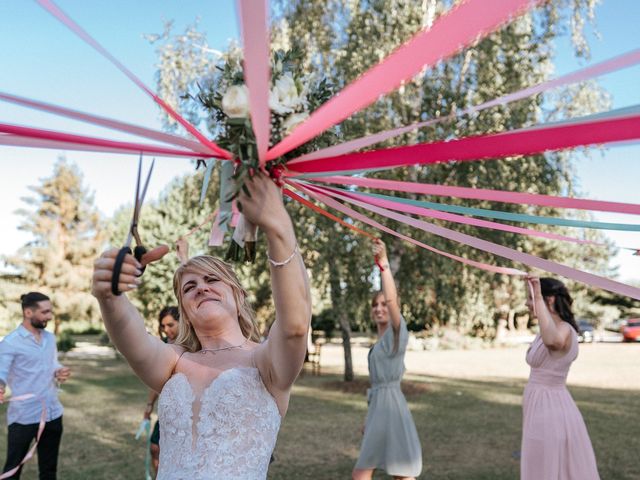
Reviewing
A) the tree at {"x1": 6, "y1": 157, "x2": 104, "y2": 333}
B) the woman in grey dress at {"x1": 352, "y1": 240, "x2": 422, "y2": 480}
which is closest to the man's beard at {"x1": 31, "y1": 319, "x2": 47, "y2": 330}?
the woman in grey dress at {"x1": 352, "y1": 240, "x2": 422, "y2": 480}

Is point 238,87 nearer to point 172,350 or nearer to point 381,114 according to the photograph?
point 172,350

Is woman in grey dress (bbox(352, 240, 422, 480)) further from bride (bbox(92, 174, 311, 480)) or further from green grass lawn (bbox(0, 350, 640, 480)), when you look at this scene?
bride (bbox(92, 174, 311, 480))

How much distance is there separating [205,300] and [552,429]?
338cm

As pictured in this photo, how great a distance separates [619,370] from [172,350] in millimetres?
20438

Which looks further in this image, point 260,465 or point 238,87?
point 260,465

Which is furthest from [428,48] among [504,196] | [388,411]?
[388,411]

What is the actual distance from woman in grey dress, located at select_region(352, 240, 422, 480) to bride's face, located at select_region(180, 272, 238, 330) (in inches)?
99.2

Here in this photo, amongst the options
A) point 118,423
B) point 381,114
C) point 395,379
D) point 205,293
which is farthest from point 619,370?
point 205,293

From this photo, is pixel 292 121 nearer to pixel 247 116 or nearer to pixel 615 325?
pixel 247 116

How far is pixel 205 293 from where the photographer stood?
2.63 m

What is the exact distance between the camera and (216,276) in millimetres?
2662

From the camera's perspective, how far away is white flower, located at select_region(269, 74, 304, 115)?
194 centimetres

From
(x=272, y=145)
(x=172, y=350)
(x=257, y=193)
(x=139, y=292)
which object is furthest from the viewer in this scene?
(x=139, y=292)

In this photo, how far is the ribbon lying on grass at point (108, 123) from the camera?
1975 mm
